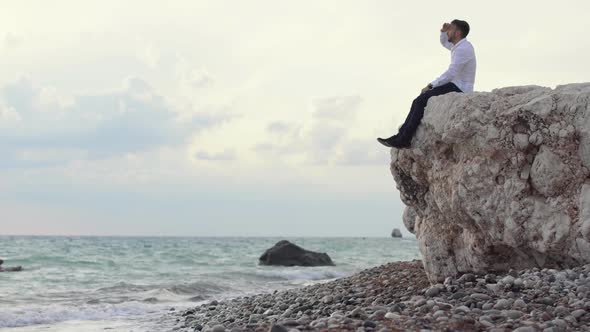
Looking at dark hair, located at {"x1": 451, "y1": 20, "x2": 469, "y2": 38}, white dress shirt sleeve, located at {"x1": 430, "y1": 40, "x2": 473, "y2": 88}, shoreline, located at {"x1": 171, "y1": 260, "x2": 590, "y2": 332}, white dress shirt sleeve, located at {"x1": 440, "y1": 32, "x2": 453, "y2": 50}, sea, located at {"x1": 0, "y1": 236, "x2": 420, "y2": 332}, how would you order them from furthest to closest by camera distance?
1. sea, located at {"x1": 0, "y1": 236, "x2": 420, "y2": 332}
2. white dress shirt sleeve, located at {"x1": 440, "y1": 32, "x2": 453, "y2": 50}
3. dark hair, located at {"x1": 451, "y1": 20, "x2": 469, "y2": 38}
4. white dress shirt sleeve, located at {"x1": 430, "y1": 40, "x2": 473, "y2": 88}
5. shoreline, located at {"x1": 171, "y1": 260, "x2": 590, "y2": 332}

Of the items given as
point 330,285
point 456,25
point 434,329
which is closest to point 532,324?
point 434,329

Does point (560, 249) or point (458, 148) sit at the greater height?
point (458, 148)

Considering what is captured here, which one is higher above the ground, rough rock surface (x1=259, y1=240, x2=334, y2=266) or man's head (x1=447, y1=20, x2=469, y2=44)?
man's head (x1=447, y1=20, x2=469, y2=44)

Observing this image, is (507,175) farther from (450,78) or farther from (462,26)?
(462,26)

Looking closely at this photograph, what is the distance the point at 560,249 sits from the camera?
8844mm

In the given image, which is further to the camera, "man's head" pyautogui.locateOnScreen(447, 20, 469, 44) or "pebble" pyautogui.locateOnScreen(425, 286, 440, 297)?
"man's head" pyautogui.locateOnScreen(447, 20, 469, 44)

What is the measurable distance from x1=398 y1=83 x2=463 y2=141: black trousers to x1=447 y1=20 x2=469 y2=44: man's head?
29.4 inches

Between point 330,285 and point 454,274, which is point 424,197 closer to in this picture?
point 454,274

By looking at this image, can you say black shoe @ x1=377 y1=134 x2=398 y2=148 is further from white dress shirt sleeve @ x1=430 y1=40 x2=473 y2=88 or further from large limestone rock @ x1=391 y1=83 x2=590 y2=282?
white dress shirt sleeve @ x1=430 y1=40 x2=473 y2=88

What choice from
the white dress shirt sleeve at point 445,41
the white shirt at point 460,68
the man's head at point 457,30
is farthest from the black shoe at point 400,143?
the man's head at point 457,30

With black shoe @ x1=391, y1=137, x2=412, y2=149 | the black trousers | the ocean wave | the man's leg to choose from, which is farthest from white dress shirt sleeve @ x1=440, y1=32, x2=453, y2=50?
the ocean wave

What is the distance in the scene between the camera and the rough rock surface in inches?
1320

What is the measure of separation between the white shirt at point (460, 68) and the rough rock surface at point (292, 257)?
77.5 ft

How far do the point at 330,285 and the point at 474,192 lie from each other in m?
5.76
